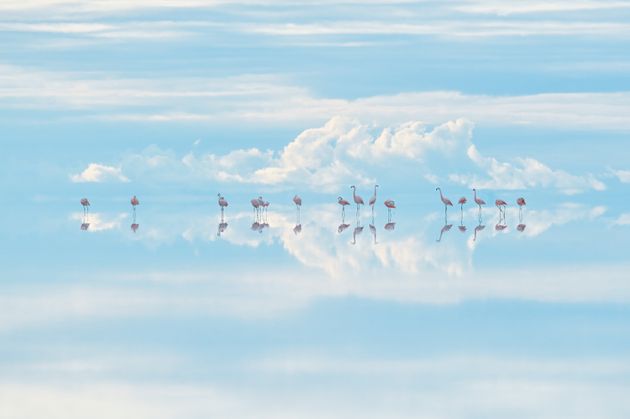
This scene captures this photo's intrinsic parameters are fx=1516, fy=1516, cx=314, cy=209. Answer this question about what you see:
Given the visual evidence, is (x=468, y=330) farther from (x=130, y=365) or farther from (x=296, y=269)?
(x=296, y=269)

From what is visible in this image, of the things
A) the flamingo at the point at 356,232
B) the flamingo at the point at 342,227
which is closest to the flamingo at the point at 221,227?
the flamingo at the point at 342,227

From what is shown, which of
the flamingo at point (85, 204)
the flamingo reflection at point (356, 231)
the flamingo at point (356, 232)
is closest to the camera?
the flamingo at point (356, 232)

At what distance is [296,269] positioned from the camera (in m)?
23.0

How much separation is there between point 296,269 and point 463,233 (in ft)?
31.5

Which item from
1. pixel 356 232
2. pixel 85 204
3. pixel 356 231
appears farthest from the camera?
pixel 85 204

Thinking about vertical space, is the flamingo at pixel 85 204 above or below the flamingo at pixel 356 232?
above

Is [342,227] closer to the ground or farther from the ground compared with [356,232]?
farther from the ground

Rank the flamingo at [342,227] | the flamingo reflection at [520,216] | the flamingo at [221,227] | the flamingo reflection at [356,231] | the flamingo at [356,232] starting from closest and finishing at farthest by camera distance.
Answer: the flamingo at [356,232] → the flamingo reflection at [356,231] → the flamingo at [221,227] → the flamingo at [342,227] → the flamingo reflection at [520,216]

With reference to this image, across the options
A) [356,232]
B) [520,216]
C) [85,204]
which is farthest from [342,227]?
[85,204]

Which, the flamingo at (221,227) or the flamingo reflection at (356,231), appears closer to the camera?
the flamingo reflection at (356,231)

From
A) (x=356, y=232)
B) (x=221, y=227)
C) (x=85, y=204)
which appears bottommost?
(x=356, y=232)

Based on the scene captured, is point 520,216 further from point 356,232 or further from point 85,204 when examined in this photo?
point 85,204

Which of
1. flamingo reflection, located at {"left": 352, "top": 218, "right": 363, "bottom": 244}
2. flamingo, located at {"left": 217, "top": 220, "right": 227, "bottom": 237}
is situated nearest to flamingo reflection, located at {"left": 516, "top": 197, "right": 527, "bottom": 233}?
flamingo reflection, located at {"left": 352, "top": 218, "right": 363, "bottom": 244}

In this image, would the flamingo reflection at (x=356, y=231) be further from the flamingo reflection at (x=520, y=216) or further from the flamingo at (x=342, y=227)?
A: the flamingo reflection at (x=520, y=216)
